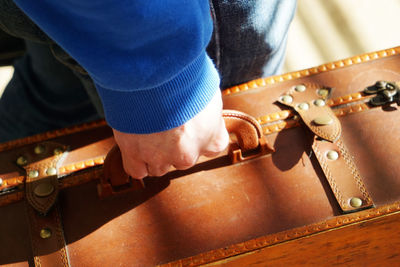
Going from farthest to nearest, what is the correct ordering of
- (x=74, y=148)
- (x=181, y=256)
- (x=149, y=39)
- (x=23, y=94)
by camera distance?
(x=23, y=94)
(x=74, y=148)
(x=181, y=256)
(x=149, y=39)

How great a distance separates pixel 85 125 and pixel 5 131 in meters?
0.57

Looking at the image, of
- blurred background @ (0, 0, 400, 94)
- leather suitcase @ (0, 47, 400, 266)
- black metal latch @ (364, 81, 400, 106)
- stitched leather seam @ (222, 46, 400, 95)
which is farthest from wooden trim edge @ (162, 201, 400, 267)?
blurred background @ (0, 0, 400, 94)

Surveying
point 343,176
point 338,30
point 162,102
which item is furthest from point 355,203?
point 338,30

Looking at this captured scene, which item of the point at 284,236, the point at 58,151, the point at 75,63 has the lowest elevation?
the point at 284,236

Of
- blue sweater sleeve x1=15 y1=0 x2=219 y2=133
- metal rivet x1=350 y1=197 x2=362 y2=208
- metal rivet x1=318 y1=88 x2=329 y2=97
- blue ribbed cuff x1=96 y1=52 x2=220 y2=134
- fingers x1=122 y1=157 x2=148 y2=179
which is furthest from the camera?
metal rivet x1=318 y1=88 x2=329 y2=97

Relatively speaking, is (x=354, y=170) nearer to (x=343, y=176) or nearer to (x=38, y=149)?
(x=343, y=176)

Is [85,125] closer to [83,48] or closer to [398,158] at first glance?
[83,48]

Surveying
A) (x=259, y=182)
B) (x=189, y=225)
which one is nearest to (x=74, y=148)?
(x=189, y=225)

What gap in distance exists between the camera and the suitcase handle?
0.97 meters

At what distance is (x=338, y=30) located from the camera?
1.92m

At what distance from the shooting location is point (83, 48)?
27.1 inches

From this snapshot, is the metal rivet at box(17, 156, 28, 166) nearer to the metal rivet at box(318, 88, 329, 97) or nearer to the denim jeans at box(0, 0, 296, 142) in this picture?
the denim jeans at box(0, 0, 296, 142)

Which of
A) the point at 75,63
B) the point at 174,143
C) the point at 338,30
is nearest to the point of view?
the point at 174,143

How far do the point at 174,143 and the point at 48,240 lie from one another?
38cm
